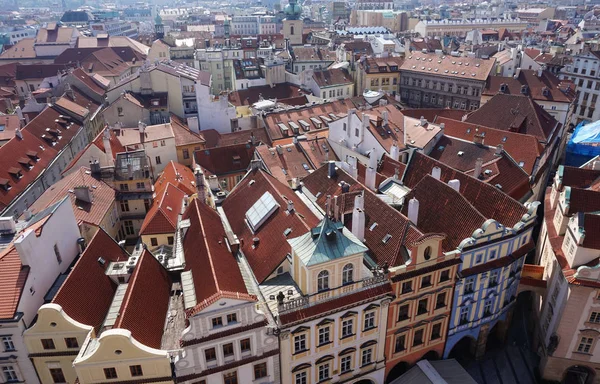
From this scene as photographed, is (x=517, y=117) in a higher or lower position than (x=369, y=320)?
higher

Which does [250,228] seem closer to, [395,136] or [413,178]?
[413,178]

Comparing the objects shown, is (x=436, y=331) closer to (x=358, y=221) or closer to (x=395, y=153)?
(x=358, y=221)

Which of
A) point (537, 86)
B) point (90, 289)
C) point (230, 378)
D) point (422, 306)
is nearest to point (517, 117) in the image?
point (537, 86)

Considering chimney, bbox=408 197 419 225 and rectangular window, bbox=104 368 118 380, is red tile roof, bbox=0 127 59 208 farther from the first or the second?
chimney, bbox=408 197 419 225

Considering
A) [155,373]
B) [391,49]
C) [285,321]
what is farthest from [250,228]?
[391,49]

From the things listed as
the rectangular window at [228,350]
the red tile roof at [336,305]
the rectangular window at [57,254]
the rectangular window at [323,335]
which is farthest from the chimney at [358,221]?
the rectangular window at [57,254]

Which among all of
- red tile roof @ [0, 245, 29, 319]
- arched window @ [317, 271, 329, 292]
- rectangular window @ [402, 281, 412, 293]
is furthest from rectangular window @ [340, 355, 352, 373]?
red tile roof @ [0, 245, 29, 319]
